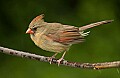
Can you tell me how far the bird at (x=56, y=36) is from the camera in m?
2.89

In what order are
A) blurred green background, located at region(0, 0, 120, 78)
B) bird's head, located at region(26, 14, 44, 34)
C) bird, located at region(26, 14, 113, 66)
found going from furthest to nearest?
1. blurred green background, located at region(0, 0, 120, 78)
2. bird, located at region(26, 14, 113, 66)
3. bird's head, located at region(26, 14, 44, 34)

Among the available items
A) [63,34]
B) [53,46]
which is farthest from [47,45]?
[63,34]

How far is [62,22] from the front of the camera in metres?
5.16

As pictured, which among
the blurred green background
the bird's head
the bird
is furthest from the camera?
the blurred green background

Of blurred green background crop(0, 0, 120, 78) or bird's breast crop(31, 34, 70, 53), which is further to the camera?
blurred green background crop(0, 0, 120, 78)

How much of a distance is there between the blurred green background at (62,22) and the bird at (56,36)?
81.3 inches

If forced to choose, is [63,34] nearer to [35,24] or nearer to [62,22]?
[35,24]

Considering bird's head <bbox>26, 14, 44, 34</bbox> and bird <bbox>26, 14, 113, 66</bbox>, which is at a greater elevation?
bird's head <bbox>26, 14, 44, 34</bbox>

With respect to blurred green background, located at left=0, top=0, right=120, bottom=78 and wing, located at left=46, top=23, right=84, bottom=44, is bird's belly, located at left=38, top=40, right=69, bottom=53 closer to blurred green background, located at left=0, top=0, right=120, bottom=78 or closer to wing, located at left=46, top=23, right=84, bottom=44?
wing, located at left=46, top=23, right=84, bottom=44

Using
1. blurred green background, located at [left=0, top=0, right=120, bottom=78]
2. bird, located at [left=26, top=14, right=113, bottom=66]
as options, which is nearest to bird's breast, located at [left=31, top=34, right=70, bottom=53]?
bird, located at [left=26, top=14, right=113, bottom=66]

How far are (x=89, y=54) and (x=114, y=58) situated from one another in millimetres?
280

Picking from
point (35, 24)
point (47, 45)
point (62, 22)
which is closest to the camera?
point (35, 24)

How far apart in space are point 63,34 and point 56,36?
0.05m

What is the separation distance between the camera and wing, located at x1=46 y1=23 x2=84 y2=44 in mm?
2921
